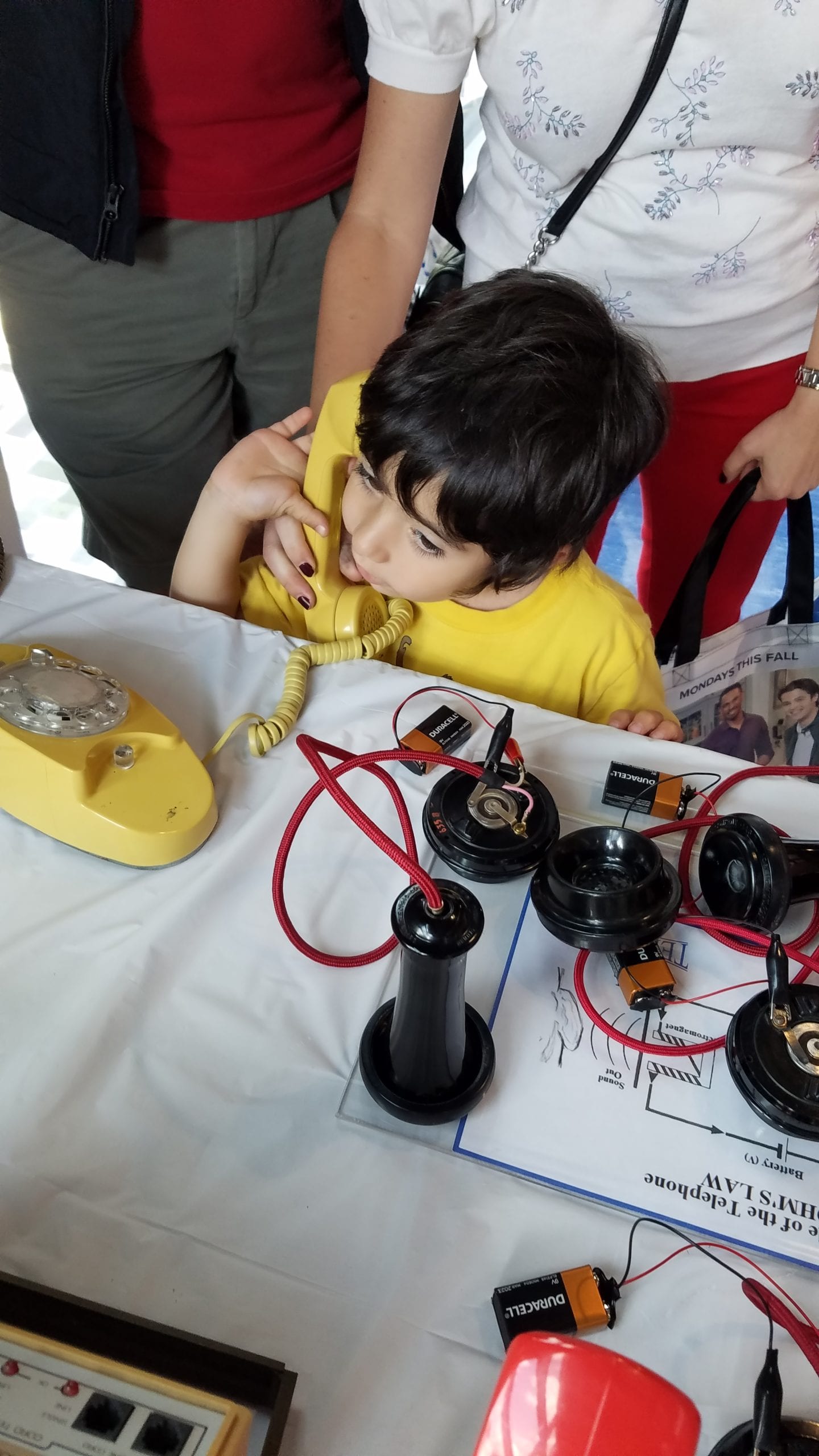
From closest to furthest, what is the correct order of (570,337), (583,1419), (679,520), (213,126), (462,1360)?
1. (583,1419)
2. (462,1360)
3. (570,337)
4. (213,126)
5. (679,520)

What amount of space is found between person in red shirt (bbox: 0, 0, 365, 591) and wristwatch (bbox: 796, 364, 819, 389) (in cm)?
65

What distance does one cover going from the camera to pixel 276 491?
97 cm

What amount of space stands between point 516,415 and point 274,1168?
576 mm

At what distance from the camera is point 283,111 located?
117 cm

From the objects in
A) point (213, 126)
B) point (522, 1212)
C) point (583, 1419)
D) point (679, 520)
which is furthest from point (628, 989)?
point (213, 126)

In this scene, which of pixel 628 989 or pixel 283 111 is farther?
pixel 283 111

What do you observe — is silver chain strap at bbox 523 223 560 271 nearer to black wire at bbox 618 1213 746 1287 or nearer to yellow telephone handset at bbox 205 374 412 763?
yellow telephone handset at bbox 205 374 412 763

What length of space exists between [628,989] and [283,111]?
1.08 metres

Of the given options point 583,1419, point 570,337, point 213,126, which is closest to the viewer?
point 583,1419

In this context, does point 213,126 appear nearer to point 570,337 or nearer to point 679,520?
point 570,337

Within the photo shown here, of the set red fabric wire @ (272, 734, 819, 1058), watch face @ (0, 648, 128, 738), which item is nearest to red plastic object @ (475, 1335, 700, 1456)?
red fabric wire @ (272, 734, 819, 1058)

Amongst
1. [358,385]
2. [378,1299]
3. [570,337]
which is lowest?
[378,1299]

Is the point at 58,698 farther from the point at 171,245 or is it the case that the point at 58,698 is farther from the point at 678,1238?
the point at 171,245

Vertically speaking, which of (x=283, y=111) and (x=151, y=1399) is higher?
(x=283, y=111)
